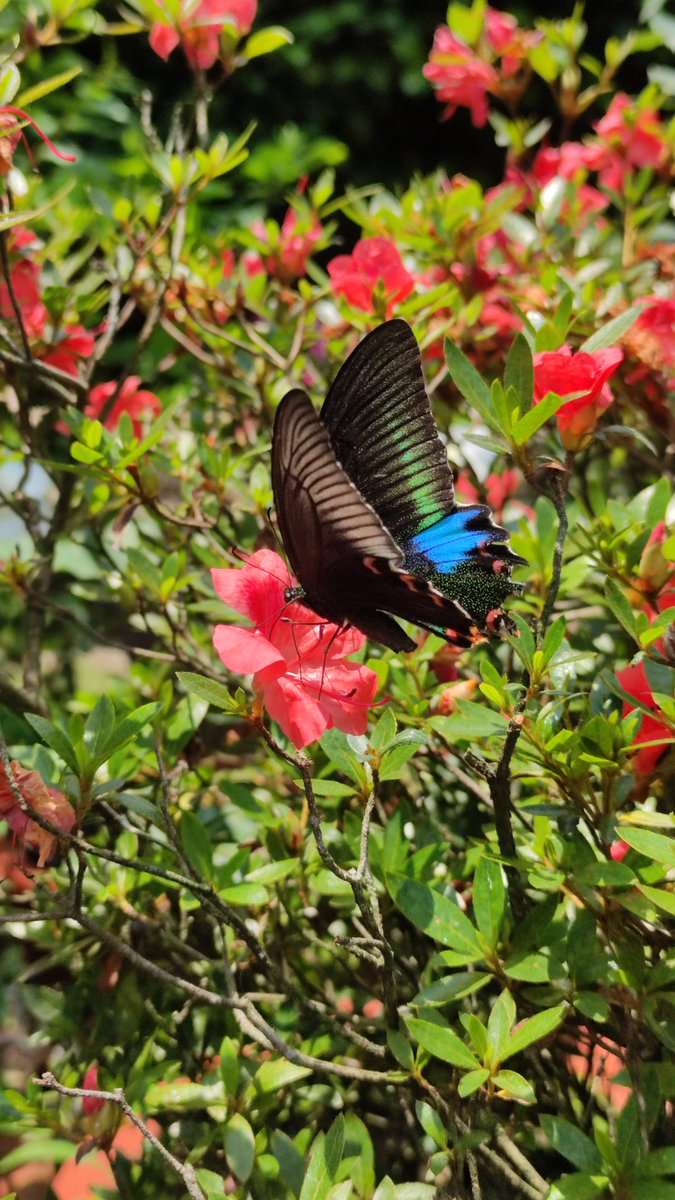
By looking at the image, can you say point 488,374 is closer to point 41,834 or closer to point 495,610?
point 495,610

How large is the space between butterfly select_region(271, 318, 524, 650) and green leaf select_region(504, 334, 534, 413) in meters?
0.08

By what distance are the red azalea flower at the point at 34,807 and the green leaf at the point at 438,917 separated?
0.32m

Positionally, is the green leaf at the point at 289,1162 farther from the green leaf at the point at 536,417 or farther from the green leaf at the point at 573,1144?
the green leaf at the point at 536,417

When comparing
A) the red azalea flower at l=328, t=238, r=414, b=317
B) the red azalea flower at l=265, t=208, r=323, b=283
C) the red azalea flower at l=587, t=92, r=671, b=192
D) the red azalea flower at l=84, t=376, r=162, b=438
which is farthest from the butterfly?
the red azalea flower at l=587, t=92, r=671, b=192

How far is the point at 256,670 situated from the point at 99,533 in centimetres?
79

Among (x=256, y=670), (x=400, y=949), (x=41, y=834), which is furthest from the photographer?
(x=400, y=949)

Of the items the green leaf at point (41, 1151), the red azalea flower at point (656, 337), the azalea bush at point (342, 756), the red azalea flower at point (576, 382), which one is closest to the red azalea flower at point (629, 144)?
the azalea bush at point (342, 756)

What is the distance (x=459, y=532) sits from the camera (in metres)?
0.99

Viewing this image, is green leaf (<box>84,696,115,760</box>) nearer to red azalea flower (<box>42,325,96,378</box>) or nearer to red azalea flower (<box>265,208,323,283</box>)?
red azalea flower (<box>42,325,96,378</box>)

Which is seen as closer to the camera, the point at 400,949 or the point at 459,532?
the point at 459,532

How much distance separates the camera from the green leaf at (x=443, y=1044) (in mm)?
868

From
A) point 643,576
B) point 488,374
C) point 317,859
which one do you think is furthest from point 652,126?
point 317,859

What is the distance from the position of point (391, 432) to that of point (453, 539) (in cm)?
12

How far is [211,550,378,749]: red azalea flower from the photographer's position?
837 millimetres
